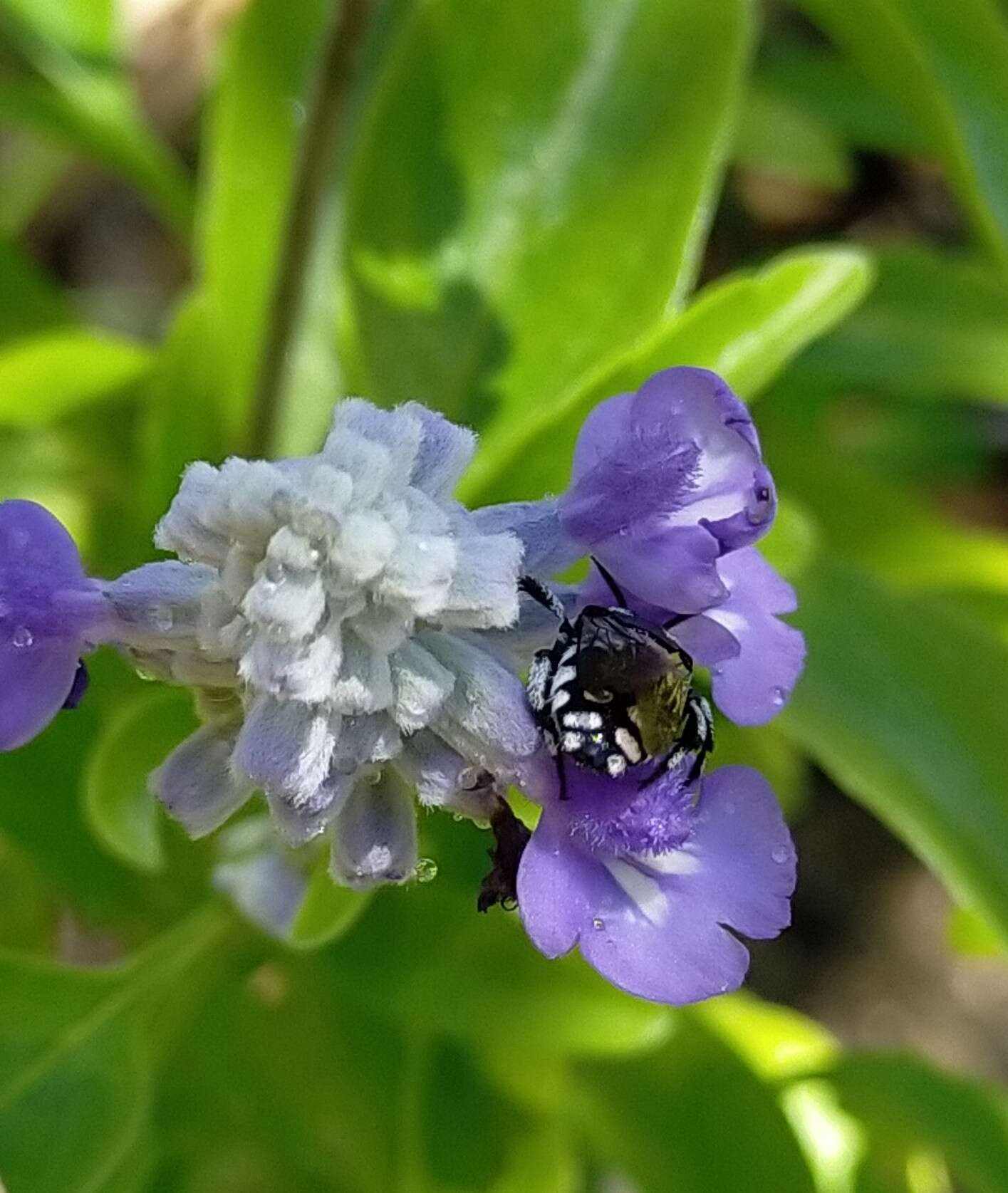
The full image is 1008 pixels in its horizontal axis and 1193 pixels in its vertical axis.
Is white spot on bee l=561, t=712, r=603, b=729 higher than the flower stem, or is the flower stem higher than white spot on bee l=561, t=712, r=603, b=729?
white spot on bee l=561, t=712, r=603, b=729

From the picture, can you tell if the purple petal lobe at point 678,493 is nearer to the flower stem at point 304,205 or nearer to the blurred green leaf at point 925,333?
the flower stem at point 304,205

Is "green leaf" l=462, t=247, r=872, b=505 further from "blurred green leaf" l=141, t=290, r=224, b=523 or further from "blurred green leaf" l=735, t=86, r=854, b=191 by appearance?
"blurred green leaf" l=735, t=86, r=854, b=191

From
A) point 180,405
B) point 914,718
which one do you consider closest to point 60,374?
point 180,405

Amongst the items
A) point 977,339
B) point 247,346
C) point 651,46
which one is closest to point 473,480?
point 651,46

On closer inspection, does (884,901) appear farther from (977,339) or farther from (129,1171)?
(129,1171)

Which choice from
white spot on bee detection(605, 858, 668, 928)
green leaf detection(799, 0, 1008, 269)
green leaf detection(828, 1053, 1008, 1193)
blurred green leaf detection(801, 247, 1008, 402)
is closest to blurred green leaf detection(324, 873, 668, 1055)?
green leaf detection(828, 1053, 1008, 1193)

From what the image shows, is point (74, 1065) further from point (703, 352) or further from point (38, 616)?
point (703, 352)
